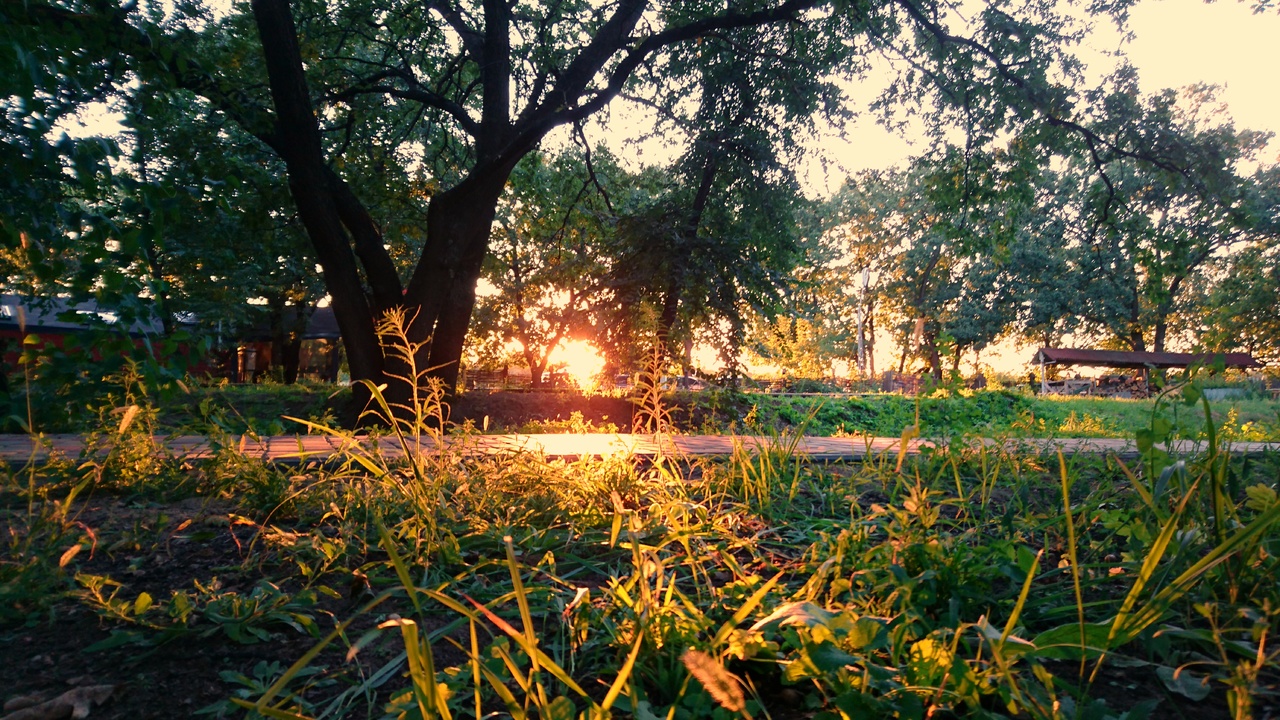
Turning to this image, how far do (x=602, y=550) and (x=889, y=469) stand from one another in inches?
51.8

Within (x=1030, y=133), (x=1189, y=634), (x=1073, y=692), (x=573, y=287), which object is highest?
(x=1030, y=133)

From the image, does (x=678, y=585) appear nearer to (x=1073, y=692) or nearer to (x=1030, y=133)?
(x=1073, y=692)

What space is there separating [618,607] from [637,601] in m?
0.10

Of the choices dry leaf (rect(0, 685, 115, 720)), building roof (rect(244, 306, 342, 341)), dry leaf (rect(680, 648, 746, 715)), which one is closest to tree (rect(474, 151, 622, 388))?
dry leaf (rect(0, 685, 115, 720))

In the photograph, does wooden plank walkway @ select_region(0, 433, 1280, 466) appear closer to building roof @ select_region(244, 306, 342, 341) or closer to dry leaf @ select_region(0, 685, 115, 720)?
dry leaf @ select_region(0, 685, 115, 720)

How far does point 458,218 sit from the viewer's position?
800 cm

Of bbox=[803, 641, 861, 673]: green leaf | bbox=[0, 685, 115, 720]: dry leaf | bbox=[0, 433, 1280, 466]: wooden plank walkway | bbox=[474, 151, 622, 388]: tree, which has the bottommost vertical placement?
bbox=[0, 685, 115, 720]: dry leaf

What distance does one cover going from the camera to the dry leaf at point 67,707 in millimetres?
1203

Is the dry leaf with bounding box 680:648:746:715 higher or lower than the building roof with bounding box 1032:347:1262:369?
lower

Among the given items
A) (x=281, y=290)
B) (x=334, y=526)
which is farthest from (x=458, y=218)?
(x=281, y=290)

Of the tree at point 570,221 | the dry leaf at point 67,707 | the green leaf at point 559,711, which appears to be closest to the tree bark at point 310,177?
the tree at point 570,221

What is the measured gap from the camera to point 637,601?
4.94 feet

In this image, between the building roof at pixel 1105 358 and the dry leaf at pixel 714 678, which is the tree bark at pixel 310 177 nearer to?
the dry leaf at pixel 714 678

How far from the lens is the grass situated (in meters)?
1.21
